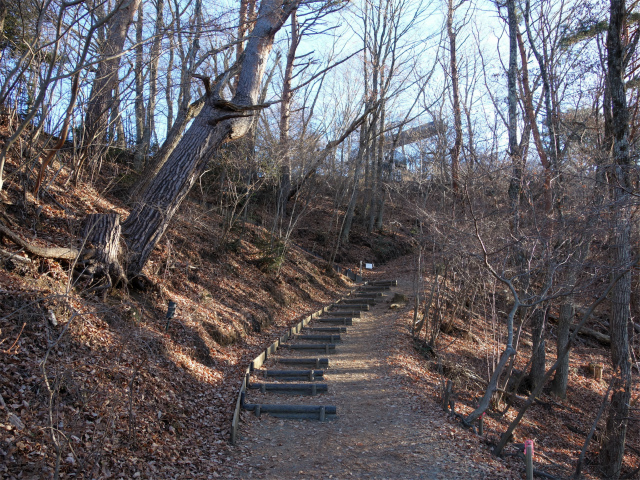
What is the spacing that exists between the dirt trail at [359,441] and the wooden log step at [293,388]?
0.56 ft

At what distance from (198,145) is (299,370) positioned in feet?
16.2

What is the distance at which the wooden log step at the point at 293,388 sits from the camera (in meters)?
7.50

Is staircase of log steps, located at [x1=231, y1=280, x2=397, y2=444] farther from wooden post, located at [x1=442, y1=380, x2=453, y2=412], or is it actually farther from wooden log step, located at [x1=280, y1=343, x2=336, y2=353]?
wooden post, located at [x1=442, y1=380, x2=453, y2=412]

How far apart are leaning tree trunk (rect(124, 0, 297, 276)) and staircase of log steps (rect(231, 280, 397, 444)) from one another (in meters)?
3.08

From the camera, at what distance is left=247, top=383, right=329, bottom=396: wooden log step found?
7.50m

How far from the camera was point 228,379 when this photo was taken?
7.62 meters

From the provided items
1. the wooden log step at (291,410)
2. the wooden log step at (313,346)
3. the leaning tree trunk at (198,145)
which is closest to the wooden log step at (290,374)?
the wooden log step at (291,410)

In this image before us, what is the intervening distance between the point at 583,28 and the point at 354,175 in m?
11.6

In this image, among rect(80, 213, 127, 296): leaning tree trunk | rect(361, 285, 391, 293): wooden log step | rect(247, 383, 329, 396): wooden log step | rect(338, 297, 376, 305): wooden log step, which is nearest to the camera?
rect(80, 213, 127, 296): leaning tree trunk

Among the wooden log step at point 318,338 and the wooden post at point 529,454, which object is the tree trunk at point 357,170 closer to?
the wooden log step at point 318,338

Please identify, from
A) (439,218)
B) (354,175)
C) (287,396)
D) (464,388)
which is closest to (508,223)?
(439,218)

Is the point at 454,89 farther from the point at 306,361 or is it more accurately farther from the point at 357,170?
the point at 306,361

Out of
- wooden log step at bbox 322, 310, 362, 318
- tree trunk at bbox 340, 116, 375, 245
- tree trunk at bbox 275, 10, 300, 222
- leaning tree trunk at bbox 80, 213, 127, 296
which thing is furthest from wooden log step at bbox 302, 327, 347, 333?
tree trunk at bbox 340, 116, 375, 245

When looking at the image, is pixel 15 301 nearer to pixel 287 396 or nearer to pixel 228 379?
pixel 228 379
